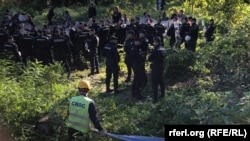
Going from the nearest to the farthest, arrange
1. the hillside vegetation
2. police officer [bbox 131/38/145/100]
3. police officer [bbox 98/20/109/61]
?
the hillside vegetation < police officer [bbox 131/38/145/100] < police officer [bbox 98/20/109/61]

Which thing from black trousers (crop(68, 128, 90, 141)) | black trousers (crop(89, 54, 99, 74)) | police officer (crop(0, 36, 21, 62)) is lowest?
black trousers (crop(89, 54, 99, 74))

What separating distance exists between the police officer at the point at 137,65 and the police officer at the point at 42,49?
141 inches

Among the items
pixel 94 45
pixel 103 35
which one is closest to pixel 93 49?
pixel 94 45

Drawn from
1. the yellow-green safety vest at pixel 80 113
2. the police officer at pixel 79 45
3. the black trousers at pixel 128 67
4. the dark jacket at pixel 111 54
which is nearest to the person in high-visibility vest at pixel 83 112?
the yellow-green safety vest at pixel 80 113

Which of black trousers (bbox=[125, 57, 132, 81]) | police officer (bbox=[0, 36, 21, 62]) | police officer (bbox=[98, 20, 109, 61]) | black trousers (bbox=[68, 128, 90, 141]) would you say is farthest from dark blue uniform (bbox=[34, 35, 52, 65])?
black trousers (bbox=[68, 128, 90, 141])

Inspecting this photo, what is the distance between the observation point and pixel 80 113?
8.82m

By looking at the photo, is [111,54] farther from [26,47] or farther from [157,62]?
[26,47]

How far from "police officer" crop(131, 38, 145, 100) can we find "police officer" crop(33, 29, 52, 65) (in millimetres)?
3578

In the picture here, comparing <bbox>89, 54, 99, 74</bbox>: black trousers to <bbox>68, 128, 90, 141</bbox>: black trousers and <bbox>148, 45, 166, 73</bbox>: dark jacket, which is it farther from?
<bbox>68, 128, 90, 141</bbox>: black trousers

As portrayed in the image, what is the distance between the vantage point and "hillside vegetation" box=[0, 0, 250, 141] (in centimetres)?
1027

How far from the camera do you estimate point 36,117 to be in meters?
11.1

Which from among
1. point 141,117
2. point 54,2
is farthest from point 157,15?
point 141,117

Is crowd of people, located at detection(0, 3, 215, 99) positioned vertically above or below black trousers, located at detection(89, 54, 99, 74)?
above

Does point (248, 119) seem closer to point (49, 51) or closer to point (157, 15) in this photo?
point (49, 51)
